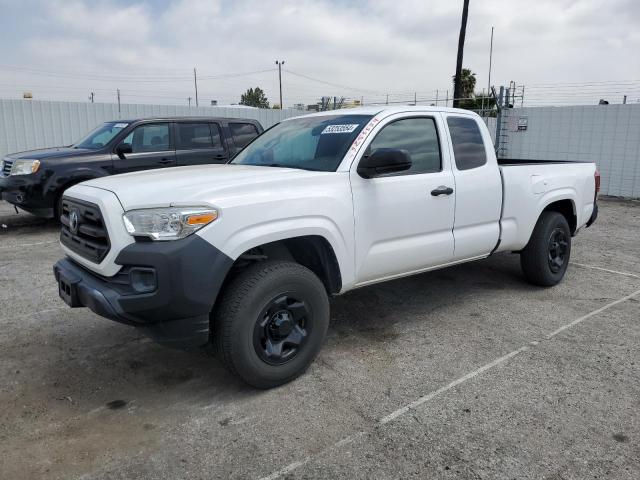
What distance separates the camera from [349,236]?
3.54 meters

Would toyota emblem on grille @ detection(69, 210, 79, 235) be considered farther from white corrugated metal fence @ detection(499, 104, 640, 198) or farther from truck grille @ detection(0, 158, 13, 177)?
white corrugated metal fence @ detection(499, 104, 640, 198)

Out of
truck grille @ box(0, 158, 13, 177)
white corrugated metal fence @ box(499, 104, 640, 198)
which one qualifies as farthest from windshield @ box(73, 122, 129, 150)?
white corrugated metal fence @ box(499, 104, 640, 198)

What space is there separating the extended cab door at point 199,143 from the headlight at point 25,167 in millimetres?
2103

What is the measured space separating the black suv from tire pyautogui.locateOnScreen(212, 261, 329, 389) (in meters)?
4.58

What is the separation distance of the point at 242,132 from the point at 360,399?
714 centimetres

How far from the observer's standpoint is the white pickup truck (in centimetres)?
287

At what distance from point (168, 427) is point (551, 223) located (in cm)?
410

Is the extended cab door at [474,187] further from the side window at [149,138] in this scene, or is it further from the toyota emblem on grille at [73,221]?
the side window at [149,138]

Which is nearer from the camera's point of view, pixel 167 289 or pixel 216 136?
pixel 167 289

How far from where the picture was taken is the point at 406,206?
3887 mm

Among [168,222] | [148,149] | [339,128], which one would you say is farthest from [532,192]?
[148,149]

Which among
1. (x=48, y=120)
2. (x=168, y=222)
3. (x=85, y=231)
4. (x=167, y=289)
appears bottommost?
(x=167, y=289)

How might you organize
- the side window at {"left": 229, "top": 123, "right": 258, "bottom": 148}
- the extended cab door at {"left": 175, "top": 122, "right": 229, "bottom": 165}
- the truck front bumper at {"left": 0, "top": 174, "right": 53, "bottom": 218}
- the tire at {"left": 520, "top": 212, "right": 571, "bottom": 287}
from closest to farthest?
the tire at {"left": 520, "top": 212, "right": 571, "bottom": 287}, the truck front bumper at {"left": 0, "top": 174, "right": 53, "bottom": 218}, the extended cab door at {"left": 175, "top": 122, "right": 229, "bottom": 165}, the side window at {"left": 229, "top": 123, "right": 258, "bottom": 148}

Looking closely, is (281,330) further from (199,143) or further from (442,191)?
(199,143)
